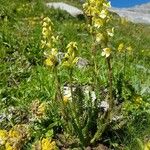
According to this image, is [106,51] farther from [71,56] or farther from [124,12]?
[124,12]

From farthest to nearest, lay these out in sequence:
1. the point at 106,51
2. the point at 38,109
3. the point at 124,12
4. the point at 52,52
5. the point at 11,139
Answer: the point at 124,12
the point at 38,109
the point at 52,52
the point at 106,51
the point at 11,139

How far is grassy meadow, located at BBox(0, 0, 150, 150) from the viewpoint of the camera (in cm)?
669

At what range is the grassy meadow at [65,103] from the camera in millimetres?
6688

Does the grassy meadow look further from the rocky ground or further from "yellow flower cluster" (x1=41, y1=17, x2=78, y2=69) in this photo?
the rocky ground

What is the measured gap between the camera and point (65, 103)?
22.9ft

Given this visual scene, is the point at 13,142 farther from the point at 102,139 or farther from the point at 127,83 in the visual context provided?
the point at 127,83

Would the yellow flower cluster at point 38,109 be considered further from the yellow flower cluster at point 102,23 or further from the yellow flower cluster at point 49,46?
the yellow flower cluster at point 102,23

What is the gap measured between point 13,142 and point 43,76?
3.56 m

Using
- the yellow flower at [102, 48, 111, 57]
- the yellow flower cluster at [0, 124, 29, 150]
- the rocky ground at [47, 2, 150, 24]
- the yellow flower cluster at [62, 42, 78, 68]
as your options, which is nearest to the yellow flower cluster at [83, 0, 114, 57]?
the yellow flower at [102, 48, 111, 57]

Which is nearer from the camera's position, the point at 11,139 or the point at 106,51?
the point at 11,139

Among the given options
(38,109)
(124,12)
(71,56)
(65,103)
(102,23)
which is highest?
(102,23)

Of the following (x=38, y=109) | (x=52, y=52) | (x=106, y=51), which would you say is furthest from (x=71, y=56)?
(x=38, y=109)

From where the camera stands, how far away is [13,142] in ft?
18.7

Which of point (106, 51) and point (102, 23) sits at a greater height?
point (102, 23)
